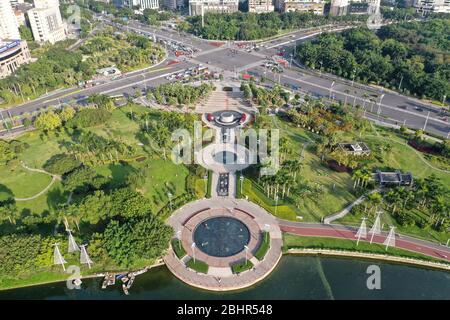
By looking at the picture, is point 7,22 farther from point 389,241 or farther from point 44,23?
point 389,241

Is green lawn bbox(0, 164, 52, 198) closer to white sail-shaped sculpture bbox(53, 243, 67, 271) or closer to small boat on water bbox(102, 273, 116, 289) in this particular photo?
white sail-shaped sculpture bbox(53, 243, 67, 271)

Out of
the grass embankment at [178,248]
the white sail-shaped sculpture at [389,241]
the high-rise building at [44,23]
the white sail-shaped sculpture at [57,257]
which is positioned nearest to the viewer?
the white sail-shaped sculpture at [57,257]

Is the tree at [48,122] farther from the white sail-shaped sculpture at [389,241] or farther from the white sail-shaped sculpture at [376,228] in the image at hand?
the white sail-shaped sculpture at [389,241]

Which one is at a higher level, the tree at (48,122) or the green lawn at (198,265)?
the tree at (48,122)

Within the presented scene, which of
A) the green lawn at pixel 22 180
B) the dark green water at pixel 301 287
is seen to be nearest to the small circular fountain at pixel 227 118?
the green lawn at pixel 22 180

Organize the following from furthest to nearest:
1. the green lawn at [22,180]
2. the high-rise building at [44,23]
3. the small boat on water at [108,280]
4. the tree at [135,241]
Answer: the high-rise building at [44,23] < the green lawn at [22,180] < the tree at [135,241] < the small boat on water at [108,280]

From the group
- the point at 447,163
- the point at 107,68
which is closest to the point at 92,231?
the point at 447,163

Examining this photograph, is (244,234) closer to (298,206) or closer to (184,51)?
(298,206)

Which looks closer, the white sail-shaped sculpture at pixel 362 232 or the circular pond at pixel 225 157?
the white sail-shaped sculpture at pixel 362 232

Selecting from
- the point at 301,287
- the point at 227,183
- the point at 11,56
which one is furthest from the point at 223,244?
the point at 11,56
